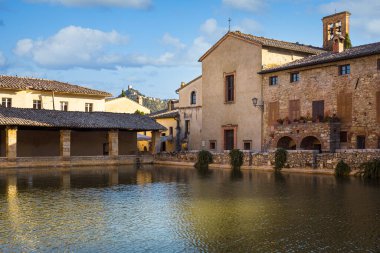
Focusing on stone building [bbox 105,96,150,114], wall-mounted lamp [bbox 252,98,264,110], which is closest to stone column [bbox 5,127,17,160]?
wall-mounted lamp [bbox 252,98,264,110]

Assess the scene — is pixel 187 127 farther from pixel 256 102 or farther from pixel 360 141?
pixel 360 141

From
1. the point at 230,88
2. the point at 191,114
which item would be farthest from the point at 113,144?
the point at 230,88

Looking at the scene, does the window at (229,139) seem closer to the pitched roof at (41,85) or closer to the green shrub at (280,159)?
the green shrub at (280,159)

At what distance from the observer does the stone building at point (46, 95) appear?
42875 millimetres

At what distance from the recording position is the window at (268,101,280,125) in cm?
3712

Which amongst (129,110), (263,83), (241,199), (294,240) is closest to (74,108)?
(129,110)

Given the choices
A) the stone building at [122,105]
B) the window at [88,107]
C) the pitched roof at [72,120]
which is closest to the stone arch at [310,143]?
the pitched roof at [72,120]

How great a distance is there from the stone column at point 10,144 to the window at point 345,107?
24524 mm

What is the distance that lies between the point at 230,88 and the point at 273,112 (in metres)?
5.95

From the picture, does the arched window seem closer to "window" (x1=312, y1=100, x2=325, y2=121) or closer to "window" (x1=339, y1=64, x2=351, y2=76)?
"window" (x1=312, y1=100, x2=325, y2=121)

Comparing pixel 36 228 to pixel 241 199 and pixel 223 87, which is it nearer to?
pixel 241 199

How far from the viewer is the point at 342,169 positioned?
26828 mm

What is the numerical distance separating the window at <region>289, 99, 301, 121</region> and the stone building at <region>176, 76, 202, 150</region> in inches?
469

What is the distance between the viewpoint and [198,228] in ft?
38.5
